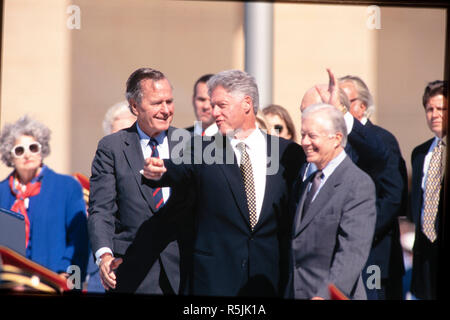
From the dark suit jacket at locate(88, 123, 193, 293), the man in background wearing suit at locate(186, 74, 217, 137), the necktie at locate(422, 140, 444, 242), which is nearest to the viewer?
the dark suit jacket at locate(88, 123, 193, 293)

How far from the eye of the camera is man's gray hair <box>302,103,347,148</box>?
4.05 metres

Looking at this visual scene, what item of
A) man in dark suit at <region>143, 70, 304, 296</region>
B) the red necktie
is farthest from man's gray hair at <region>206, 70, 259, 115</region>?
the red necktie

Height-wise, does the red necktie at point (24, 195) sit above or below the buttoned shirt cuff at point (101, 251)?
above

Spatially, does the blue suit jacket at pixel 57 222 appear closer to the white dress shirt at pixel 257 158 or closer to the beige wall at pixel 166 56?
the beige wall at pixel 166 56

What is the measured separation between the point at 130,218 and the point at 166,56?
101 centimetres

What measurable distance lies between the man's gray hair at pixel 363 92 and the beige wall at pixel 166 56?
0.03 meters

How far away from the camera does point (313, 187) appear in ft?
13.4

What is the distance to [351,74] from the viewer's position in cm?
441

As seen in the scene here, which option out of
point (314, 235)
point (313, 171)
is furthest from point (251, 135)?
point (314, 235)

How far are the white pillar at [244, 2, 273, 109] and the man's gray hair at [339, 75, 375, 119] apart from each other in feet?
1.87

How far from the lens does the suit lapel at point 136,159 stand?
13.8ft

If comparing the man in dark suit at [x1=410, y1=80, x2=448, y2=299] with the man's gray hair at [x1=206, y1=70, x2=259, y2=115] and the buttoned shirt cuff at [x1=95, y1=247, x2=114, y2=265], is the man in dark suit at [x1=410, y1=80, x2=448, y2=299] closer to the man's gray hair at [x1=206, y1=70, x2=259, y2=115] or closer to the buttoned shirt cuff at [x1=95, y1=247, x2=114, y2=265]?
the man's gray hair at [x1=206, y1=70, x2=259, y2=115]

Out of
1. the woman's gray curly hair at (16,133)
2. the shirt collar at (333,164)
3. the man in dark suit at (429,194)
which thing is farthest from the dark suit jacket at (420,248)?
the woman's gray curly hair at (16,133)

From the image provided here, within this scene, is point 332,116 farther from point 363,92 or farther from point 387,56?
point 387,56
